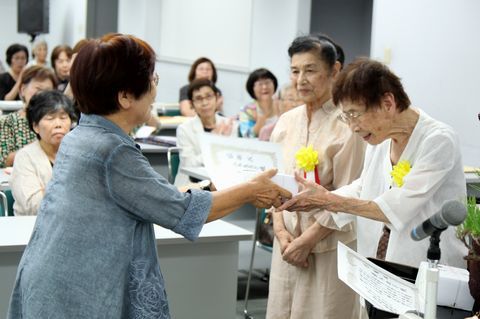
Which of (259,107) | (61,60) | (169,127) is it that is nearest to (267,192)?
(259,107)

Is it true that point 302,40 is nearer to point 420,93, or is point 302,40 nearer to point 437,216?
point 437,216

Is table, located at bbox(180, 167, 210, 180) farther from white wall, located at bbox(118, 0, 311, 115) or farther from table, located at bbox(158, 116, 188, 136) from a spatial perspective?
white wall, located at bbox(118, 0, 311, 115)

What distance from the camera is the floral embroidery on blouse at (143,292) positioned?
1973mm

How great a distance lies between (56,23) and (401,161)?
44.1ft

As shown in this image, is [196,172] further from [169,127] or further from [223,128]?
[169,127]

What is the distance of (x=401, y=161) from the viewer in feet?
8.24

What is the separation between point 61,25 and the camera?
14766mm

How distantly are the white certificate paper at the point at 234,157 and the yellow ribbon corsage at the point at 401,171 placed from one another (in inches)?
18.9

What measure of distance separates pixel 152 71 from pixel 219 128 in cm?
403

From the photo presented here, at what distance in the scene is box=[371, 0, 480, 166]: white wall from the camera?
5.82 meters

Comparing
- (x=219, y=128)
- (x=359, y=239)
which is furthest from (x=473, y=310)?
(x=219, y=128)

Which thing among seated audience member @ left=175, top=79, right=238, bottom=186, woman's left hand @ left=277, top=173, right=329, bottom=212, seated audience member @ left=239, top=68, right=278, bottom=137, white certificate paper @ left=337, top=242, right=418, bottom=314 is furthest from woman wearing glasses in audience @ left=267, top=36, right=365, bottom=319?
seated audience member @ left=239, top=68, right=278, bottom=137

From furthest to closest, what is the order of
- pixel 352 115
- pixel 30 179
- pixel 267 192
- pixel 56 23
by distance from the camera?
pixel 56 23, pixel 30 179, pixel 352 115, pixel 267 192

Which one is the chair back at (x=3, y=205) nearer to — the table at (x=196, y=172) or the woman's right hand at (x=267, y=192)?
the table at (x=196, y=172)
